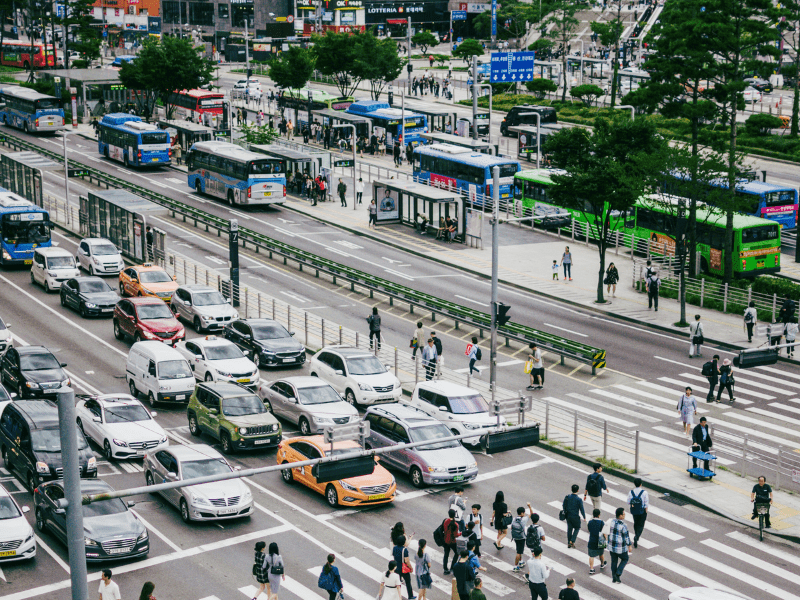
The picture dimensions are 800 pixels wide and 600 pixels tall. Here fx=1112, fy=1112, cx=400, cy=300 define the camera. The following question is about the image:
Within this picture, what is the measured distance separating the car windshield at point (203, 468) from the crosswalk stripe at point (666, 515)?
31.3 feet

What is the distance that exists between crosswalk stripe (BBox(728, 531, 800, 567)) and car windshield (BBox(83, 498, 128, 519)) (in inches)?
558

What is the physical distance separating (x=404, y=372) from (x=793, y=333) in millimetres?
14236

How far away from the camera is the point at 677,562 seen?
24.7m

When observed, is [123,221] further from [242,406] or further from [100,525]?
[100,525]

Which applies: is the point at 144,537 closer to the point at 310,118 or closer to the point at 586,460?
the point at 586,460

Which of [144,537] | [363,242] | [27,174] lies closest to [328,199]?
[363,242]

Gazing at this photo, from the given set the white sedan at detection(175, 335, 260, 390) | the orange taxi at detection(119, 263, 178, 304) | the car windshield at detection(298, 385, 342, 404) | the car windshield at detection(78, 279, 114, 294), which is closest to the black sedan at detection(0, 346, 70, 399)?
the white sedan at detection(175, 335, 260, 390)

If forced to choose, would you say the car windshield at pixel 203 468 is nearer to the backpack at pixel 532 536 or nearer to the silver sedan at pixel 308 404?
the silver sedan at pixel 308 404

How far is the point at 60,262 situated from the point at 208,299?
9491 millimetres

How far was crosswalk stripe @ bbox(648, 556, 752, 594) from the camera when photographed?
23391mm

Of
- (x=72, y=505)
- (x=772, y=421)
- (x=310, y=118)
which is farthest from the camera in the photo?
(x=310, y=118)

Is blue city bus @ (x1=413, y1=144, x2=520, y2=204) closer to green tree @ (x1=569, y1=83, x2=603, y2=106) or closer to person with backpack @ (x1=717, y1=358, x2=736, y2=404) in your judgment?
person with backpack @ (x1=717, y1=358, x2=736, y2=404)

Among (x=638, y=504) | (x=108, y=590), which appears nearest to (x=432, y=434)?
(x=638, y=504)

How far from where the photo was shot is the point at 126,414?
30.8 meters
